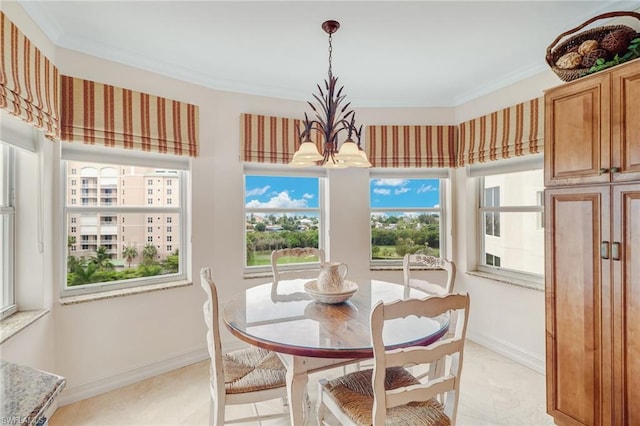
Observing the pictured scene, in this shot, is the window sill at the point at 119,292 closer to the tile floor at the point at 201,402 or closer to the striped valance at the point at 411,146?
the tile floor at the point at 201,402

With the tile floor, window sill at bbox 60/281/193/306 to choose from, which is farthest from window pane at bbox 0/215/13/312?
the tile floor

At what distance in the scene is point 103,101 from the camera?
92.7 inches

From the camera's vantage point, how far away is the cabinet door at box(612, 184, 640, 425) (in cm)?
161

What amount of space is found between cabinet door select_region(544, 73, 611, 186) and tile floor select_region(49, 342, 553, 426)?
1.53 metres

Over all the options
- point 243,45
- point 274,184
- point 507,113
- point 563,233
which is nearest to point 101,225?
point 274,184

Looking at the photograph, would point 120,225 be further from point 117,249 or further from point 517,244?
point 517,244

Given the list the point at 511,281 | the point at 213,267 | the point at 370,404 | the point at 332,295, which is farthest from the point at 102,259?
the point at 511,281

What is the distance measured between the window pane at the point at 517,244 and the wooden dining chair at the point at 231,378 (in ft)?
8.01

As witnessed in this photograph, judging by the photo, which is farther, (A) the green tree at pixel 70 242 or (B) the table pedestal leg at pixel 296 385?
(A) the green tree at pixel 70 242

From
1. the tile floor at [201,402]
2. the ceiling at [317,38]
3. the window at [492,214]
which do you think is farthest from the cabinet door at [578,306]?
the window at [492,214]

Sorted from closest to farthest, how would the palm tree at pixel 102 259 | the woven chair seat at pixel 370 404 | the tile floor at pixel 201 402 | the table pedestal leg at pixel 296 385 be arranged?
the woven chair seat at pixel 370 404 → the table pedestal leg at pixel 296 385 → the tile floor at pixel 201 402 → the palm tree at pixel 102 259

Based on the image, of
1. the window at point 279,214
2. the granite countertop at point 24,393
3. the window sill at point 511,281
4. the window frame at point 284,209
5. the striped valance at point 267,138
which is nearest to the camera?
the granite countertop at point 24,393

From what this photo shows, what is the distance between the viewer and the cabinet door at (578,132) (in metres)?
1.71

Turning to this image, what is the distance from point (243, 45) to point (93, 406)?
2.72m
